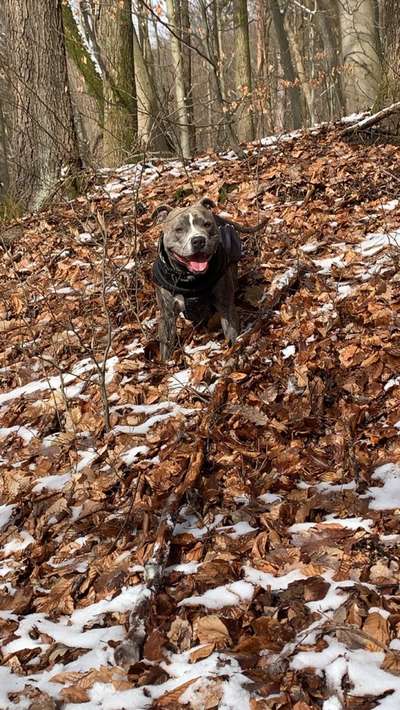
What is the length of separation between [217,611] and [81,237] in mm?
5746

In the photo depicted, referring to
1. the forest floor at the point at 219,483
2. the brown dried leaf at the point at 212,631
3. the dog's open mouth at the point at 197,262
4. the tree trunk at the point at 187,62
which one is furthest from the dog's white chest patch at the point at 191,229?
the tree trunk at the point at 187,62

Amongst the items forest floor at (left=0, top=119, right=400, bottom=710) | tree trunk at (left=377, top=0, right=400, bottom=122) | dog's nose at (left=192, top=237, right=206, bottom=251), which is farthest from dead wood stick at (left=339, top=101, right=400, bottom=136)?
dog's nose at (left=192, top=237, right=206, bottom=251)

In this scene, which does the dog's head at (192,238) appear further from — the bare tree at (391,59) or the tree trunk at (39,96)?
the bare tree at (391,59)

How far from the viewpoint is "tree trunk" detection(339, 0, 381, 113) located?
877 centimetres

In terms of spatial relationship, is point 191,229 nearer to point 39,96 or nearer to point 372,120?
point 372,120

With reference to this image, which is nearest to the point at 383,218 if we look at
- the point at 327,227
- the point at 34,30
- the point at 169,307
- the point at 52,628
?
the point at 327,227

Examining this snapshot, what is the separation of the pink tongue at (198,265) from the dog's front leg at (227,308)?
0.30 meters

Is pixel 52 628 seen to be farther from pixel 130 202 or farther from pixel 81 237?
pixel 130 202

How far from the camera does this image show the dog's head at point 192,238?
4.61m

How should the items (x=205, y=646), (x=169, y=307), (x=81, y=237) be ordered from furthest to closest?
1. (x=81, y=237)
2. (x=169, y=307)
3. (x=205, y=646)

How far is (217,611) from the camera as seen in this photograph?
8.64 ft

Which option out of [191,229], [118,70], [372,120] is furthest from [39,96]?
[191,229]

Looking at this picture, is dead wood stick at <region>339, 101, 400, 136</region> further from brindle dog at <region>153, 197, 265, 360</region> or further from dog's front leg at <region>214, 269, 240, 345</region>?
dog's front leg at <region>214, 269, 240, 345</region>

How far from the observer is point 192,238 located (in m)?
4.60
